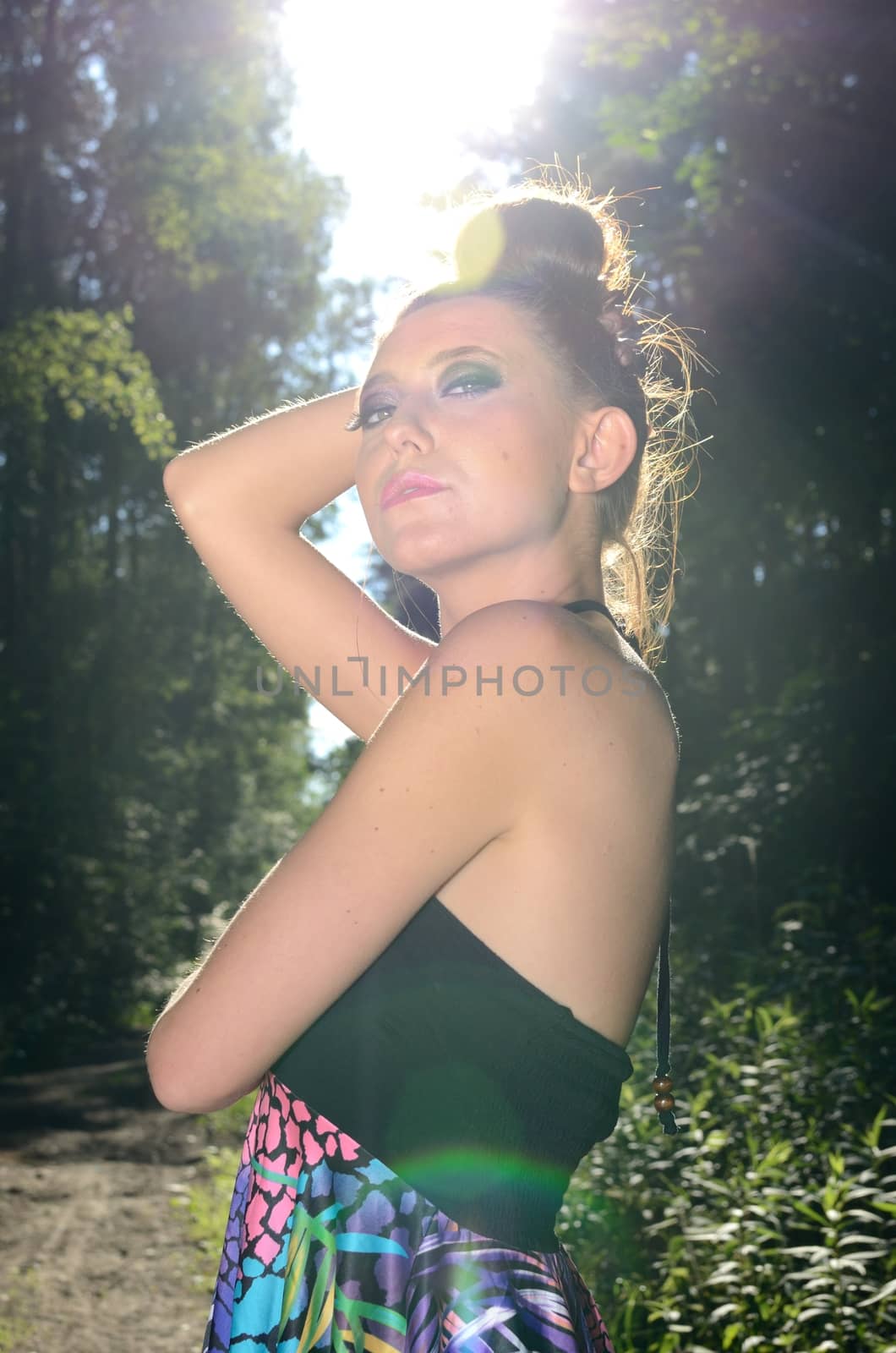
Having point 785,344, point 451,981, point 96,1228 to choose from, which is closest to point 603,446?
point 451,981

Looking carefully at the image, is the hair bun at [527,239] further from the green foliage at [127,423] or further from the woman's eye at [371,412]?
the green foliage at [127,423]

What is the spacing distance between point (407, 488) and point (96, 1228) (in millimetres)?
6247

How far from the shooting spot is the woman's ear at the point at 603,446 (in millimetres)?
1574

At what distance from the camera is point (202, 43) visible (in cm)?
1476

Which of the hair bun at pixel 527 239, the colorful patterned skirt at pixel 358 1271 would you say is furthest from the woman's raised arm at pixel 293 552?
the colorful patterned skirt at pixel 358 1271

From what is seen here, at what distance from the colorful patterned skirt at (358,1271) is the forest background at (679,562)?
90.3 inches

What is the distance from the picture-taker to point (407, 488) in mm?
1437

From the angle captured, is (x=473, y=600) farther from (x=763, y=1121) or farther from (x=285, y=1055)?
(x=763, y=1121)

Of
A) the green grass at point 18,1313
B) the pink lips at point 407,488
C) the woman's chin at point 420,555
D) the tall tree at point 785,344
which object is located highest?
the tall tree at point 785,344

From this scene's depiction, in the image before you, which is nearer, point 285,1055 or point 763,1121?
point 285,1055

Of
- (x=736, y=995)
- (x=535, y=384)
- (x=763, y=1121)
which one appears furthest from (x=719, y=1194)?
(x=535, y=384)

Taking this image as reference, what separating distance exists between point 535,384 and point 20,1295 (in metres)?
5.43

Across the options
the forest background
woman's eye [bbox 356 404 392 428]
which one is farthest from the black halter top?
the forest background

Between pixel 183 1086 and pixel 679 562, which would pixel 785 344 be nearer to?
pixel 679 562
